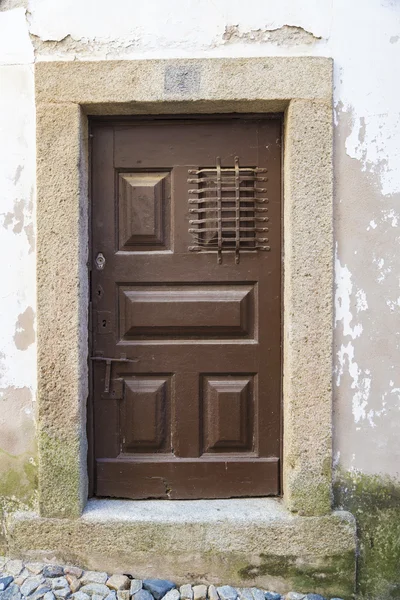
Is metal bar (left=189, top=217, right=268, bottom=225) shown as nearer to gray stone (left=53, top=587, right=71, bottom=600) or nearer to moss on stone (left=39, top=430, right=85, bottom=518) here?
moss on stone (left=39, top=430, right=85, bottom=518)

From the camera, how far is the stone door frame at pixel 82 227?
2.46 meters

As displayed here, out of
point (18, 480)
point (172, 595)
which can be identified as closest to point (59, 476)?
point (18, 480)

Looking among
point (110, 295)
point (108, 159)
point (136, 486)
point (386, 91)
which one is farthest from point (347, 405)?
point (108, 159)

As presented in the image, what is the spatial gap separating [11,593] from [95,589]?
1.27 ft

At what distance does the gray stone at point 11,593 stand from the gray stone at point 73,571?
0.75 ft

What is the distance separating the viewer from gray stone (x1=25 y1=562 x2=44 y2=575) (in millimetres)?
2465

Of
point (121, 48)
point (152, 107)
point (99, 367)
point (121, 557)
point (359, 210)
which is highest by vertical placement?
point (121, 48)

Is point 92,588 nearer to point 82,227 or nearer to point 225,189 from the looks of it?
point 82,227

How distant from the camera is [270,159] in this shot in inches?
102

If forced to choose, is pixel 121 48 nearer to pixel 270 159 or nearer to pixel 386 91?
pixel 270 159

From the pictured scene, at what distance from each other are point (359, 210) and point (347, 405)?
98 centimetres

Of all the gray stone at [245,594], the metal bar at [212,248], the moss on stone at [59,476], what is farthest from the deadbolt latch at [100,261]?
the gray stone at [245,594]

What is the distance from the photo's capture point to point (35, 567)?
249 centimetres

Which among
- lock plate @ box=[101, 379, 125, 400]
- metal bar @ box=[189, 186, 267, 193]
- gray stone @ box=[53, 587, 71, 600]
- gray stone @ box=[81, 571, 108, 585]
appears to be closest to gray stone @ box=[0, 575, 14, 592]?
gray stone @ box=[53, 587, 71, 600]
